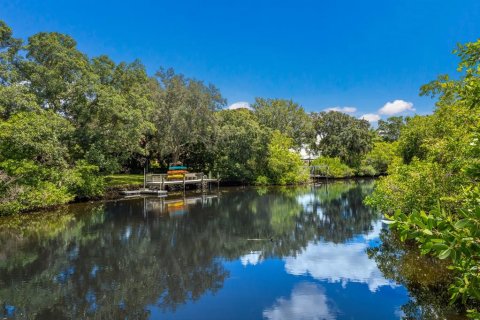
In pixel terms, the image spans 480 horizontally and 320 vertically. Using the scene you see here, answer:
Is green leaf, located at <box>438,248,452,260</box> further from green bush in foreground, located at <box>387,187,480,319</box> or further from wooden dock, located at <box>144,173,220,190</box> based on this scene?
wooden dock, located at <box>144,173,220,190</box>

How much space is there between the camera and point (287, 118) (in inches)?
1946

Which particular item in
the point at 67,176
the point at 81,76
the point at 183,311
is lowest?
the point at 183,311

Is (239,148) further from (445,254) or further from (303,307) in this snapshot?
(445,254)

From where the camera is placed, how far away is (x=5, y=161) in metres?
17.4

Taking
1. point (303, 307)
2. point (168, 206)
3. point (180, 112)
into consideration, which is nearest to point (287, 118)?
point (180, 112)

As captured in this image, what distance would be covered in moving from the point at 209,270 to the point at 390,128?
211 feet

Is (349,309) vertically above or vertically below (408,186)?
below

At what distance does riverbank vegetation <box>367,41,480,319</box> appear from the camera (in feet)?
5.73

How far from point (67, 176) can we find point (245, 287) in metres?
16.9

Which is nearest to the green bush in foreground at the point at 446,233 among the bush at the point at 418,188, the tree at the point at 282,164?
the bush at the point at 418,188

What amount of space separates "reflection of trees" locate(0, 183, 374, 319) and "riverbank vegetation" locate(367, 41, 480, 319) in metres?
3.62

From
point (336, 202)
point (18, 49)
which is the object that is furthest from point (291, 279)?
point (18, 49)

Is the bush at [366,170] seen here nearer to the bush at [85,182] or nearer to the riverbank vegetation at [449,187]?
the riverbank vegetation at [449,187]

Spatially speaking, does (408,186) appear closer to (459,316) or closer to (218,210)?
(459,316)
